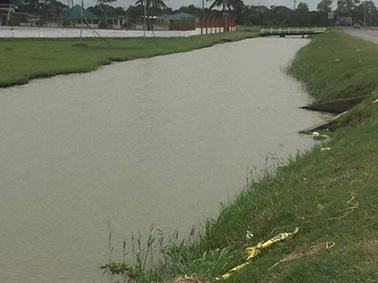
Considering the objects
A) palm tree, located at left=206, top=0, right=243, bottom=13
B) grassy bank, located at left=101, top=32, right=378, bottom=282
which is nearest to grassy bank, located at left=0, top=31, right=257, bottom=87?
grassy bank, located at left=101, top=32, right=378, bottom=282

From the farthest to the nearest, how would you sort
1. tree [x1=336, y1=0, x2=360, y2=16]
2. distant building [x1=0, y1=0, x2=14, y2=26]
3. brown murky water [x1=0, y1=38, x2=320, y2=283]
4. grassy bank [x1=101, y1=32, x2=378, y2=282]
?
1. tree [x1=336, y1=0, x2=360, y2=16]
2. distant building [x1=0, y1=0, x2=14, y2=26]
3. brown murky water [x1=0, y1=38, x2=320, y2=283]
4. grassy bank [x1=101, y1=32, x2=378, y2=282]

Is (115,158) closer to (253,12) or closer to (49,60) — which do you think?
(49,60)

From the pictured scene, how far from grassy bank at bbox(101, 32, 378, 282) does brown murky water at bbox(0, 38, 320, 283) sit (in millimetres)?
938

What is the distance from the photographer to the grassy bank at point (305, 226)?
5203mm

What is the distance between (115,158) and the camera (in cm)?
1237

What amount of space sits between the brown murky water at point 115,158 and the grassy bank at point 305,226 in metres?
0.94

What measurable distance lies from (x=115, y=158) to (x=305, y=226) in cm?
632

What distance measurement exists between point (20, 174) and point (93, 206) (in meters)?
2.37

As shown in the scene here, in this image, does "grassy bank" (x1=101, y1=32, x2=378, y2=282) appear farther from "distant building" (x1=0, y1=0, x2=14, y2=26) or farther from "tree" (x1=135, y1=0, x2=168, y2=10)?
"tree" (x1=135, y1=0, x2=168, y2=10)

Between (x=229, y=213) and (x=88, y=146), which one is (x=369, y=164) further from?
(x=88, y=146)

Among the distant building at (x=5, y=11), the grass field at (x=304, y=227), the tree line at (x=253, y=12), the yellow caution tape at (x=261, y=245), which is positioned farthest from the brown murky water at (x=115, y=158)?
the tree line at (x=253, y=12)

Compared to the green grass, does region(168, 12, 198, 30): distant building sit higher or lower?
higher

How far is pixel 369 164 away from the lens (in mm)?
8477

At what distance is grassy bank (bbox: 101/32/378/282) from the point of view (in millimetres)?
5203
